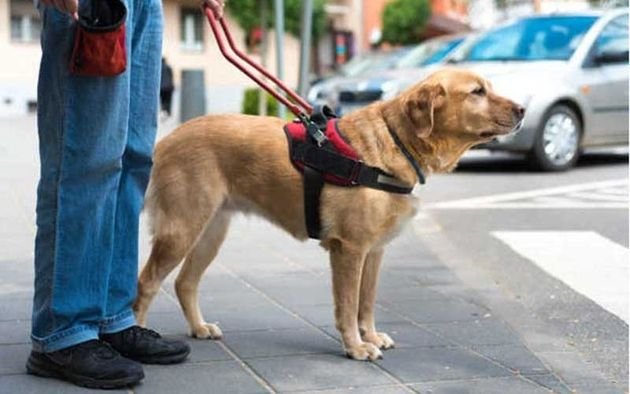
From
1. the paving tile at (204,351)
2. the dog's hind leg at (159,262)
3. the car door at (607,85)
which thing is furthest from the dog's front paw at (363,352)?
the car door at (607,85)

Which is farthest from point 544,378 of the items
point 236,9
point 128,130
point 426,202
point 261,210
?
point 236,9

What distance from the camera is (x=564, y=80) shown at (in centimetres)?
1357

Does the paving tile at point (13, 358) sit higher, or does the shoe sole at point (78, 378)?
the shoe sole at point (78, 378)

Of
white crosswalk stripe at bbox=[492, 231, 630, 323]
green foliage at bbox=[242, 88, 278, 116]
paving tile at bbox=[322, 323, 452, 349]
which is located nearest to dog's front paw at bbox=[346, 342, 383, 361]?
paving tile at bbox=[322, 323, 452, 349]

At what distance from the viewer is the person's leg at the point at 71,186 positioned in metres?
3.93

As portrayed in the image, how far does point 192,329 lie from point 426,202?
5.90 metres

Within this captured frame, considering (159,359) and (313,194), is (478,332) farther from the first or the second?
(159,359)

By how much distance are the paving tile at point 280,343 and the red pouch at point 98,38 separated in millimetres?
1428

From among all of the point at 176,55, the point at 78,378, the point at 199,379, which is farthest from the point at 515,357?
the point at 176,55

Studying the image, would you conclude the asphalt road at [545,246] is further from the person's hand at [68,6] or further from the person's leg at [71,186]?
the person's hand at [68,6]

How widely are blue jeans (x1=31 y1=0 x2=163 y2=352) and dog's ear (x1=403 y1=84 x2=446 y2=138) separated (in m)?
1.15

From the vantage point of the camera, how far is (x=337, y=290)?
4.71 meters

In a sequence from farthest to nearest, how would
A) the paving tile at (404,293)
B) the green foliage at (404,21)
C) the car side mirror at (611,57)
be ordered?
the green foliage at (404,21)
the car side mirror at (611,57)
the paving tile at (404,293)

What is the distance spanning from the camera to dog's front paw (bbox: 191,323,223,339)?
16.2 feet
